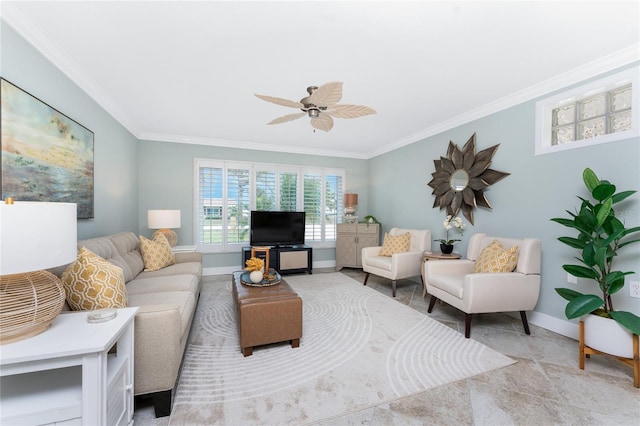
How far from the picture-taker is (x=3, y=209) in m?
0.93

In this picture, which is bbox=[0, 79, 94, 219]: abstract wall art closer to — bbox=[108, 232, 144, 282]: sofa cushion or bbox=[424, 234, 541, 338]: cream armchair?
bbox=[108, 232, 144, 282]: sofa cushion

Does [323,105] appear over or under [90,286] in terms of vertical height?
over

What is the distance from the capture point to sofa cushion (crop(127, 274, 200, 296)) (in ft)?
7.87

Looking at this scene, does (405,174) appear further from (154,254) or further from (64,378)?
(64,378)

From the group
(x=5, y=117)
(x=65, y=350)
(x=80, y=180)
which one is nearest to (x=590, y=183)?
(x=65, y=350)

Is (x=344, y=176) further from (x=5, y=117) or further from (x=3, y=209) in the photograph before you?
(x=3, y=209)

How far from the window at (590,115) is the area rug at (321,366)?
7.08 ft

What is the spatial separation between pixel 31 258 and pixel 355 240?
473 centimetres

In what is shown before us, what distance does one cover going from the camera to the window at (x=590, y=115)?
2264 millimetres

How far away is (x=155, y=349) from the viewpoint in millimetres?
1512

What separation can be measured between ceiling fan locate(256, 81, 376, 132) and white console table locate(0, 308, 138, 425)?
1.81 m

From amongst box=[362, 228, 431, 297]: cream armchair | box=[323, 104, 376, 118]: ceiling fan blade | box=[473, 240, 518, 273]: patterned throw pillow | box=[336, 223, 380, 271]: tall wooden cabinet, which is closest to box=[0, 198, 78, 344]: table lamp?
box=[323, 104, 376, 118]: ceiling fan blade

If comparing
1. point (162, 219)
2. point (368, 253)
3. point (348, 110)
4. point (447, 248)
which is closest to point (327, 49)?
point (348, 110)

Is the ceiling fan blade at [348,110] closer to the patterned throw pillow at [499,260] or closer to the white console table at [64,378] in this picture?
the patterned throw pillow at [499,260]
